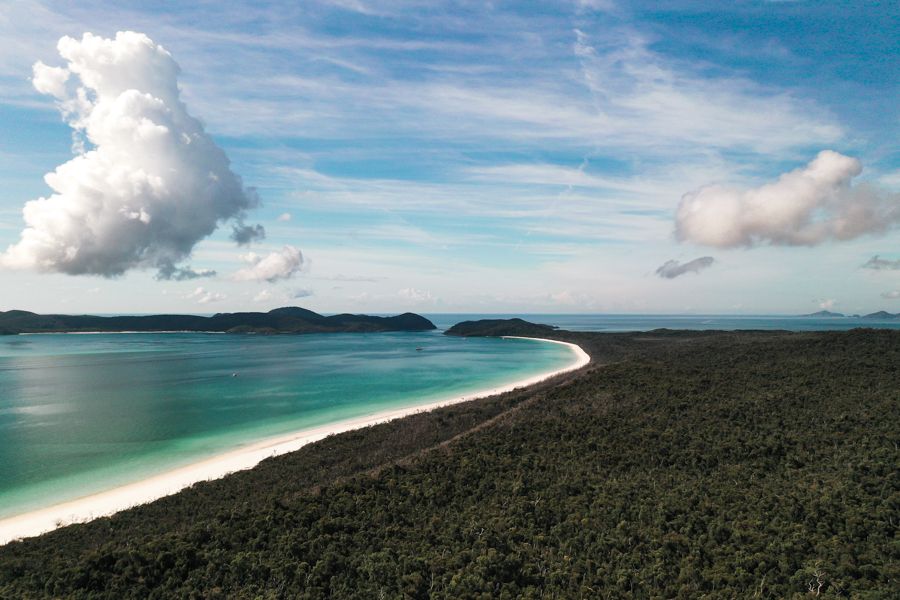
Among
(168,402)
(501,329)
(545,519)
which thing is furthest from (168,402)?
(501,329)

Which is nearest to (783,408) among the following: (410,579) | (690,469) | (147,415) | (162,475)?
(690,469)

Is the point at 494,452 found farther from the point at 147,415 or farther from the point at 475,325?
the point at 475,325

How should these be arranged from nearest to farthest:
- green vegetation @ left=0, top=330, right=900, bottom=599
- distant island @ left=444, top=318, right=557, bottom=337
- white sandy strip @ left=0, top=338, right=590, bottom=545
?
green vegetation @ left=0, top=330, right=900, bottom=599 → white sandy strip @ left=0, top=338, right=590, bottom=545 → distant island @ left=444, top=318, right=557, bottom=337

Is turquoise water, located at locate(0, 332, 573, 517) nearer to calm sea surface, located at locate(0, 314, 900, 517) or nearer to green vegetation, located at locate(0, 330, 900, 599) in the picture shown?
calm sea surface, located at locate(0, 314, 900, 517)

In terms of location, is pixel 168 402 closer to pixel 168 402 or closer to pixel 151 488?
pixel 168 402

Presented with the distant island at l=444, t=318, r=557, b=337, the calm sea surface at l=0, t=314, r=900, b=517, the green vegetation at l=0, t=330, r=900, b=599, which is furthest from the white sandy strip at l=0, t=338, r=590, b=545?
the distant island at l=444, t=318, r=557, b=337

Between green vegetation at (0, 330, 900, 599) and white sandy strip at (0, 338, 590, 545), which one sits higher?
green vegetation at (0, 330, 900, 599)

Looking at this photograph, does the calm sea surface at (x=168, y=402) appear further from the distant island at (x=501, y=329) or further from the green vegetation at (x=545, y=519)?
the distant island at (x=501, y=329)

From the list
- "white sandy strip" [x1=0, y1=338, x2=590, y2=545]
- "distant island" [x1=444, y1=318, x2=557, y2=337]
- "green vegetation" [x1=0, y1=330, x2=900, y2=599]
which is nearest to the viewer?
"green vegetation" [x1=0, y1=330, x2=900, y2=599]
